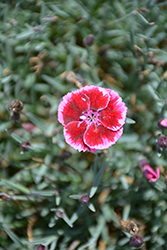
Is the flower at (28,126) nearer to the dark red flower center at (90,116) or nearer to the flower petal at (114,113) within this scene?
the dark red flower center at (90,116)

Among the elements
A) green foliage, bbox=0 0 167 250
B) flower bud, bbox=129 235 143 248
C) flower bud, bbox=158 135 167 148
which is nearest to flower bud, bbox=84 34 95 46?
green foliage, bbox=0 0 167 250

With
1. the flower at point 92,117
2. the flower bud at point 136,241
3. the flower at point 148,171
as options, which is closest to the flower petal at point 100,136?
the flower at point 92,117

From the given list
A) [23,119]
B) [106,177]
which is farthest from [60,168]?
[23,119]

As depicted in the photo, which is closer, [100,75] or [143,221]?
[143,221]

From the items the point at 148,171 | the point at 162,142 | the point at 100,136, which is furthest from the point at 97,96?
the point at 148,171

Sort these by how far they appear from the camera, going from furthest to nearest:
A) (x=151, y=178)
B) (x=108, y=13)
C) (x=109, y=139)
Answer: (x=108, y=13) < (x=151, y=178) < (x=109, y=139)

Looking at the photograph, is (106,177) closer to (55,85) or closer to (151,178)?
(151,178)
